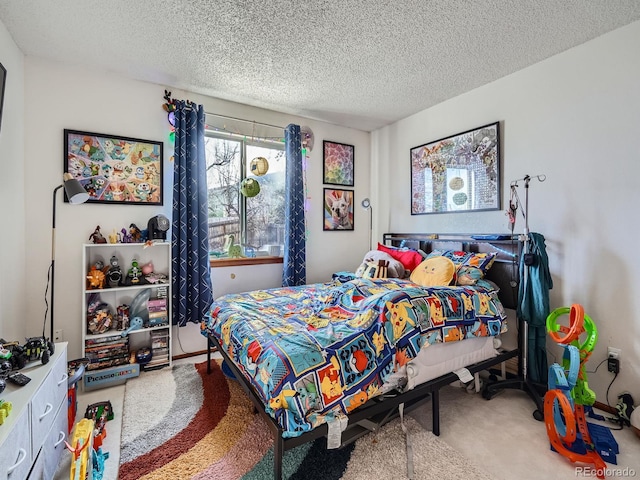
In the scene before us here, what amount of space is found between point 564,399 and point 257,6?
299cm

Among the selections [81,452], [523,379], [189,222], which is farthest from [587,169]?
[81,452]

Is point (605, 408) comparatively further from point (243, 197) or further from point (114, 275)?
point (114, 275)

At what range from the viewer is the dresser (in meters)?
1.09

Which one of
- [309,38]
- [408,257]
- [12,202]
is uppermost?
[309,38]

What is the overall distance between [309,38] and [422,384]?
99.8 inches

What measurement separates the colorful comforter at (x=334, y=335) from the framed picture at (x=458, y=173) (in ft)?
3.76

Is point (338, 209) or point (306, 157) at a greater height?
point (306, 157)

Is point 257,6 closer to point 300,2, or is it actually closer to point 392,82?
point 300,2

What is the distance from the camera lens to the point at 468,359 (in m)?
2.19

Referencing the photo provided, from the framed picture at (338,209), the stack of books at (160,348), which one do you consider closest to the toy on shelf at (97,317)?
the stack of books at (160,348)

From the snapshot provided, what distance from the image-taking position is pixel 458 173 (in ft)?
10.7

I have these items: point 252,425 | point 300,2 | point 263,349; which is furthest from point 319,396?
point 300,2

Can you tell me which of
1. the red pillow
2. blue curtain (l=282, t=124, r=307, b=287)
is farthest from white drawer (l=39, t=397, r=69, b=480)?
the red pillow

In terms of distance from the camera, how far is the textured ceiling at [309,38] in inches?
77.4
